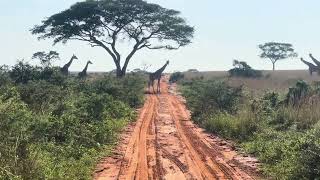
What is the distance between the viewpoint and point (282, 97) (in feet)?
72.7

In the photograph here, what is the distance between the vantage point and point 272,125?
672 inches

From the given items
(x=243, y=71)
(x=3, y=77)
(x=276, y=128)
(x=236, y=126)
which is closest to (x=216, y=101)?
(x=236, y=126)

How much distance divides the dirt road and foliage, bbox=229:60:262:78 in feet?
101

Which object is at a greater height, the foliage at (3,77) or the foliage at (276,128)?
the foliage at (3,77)

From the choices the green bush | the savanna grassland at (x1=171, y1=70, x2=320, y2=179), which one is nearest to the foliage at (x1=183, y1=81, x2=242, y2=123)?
the savanna grassland at (x1=171, y1=70, x2=320, y2=179)

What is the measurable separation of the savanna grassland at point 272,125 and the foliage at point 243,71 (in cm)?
2481

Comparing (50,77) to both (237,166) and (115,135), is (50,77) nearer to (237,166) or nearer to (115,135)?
(115,135)

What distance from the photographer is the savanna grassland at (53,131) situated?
9430 millimetres

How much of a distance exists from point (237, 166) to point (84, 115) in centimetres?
629

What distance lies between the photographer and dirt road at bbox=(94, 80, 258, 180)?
36.1ft

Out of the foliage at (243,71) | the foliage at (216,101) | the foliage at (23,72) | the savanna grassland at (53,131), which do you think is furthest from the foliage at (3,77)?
the foliage at (243,71)

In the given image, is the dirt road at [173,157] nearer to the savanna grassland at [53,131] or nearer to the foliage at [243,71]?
the savanna grassland at [53,131]

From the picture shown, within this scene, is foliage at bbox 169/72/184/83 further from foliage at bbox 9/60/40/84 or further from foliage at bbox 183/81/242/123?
foliage at bbox 183/81/242/123

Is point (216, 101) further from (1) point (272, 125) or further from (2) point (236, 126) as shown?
(2) point (236, 126)
